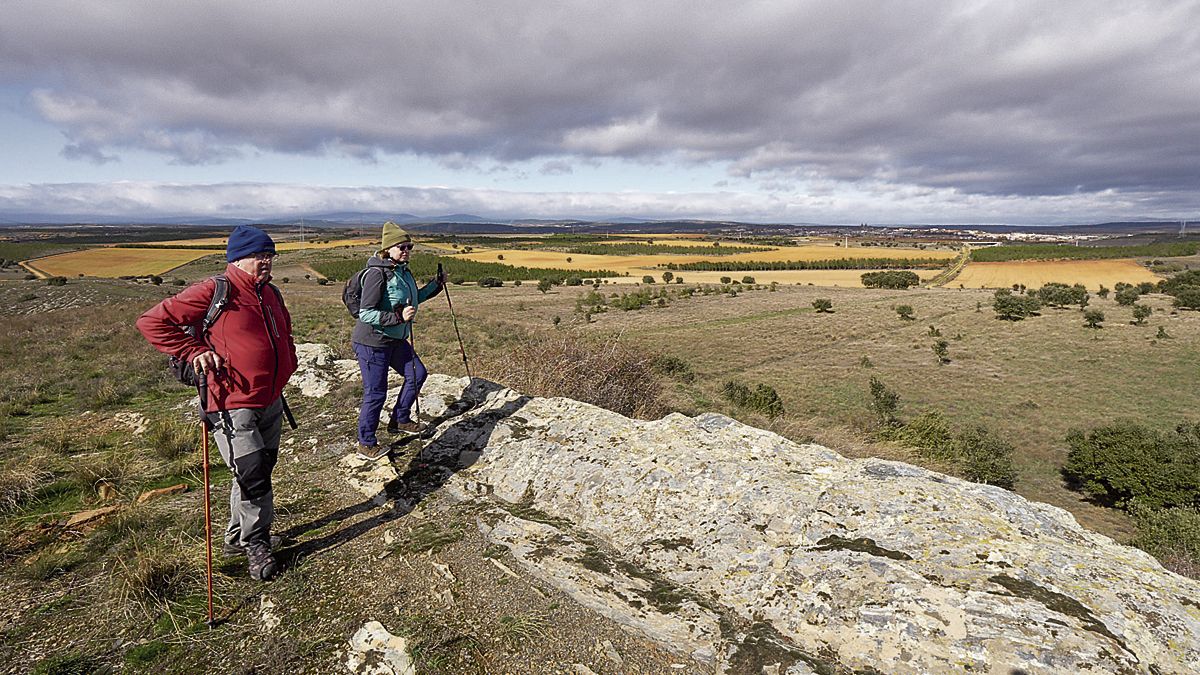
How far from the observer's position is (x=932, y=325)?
119ft

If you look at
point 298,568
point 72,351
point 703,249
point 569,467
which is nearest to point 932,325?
point 569,467

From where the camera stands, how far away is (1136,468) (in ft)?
38.2

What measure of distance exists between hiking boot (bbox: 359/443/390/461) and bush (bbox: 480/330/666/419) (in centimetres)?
329

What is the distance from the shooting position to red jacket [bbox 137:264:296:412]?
3.55 meters

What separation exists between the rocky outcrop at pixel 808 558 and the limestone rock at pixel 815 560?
1cm

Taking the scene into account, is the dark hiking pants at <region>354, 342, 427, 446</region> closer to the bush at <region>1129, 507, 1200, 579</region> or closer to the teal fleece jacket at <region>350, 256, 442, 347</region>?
the teal fleece jacket at <region>350, 256, 442, 347</region>

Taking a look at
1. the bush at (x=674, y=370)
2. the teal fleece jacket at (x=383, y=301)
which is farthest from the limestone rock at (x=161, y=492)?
the bush at (x=674, y=370)

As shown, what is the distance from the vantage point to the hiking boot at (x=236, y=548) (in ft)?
13.1

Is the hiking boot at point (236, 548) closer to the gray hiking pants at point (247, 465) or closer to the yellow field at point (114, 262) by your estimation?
the gray hiking pants at point (247, 465)

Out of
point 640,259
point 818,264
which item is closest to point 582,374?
point 640,259

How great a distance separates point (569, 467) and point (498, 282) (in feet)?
225

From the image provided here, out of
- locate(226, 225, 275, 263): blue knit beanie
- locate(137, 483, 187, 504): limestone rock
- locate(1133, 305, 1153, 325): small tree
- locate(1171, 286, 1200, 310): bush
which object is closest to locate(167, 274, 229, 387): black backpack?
locate(226, 225, 275, 263): blue knit beanie

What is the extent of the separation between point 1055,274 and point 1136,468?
80.7m

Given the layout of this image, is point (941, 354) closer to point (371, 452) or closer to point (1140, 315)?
point (1140, 315)
